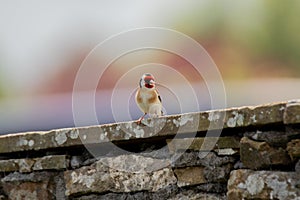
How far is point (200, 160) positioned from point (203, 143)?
0.28 feet

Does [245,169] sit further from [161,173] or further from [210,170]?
[161,173]

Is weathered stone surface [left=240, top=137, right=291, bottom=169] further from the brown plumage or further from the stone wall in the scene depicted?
the brown plumage

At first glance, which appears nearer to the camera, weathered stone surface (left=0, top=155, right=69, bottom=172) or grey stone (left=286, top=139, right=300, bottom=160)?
grey stone (left=286, top=139, right=300, bottom=160)

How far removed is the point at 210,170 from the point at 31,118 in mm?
7547

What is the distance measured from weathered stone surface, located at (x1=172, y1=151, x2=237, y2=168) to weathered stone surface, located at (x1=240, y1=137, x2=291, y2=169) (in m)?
0.11

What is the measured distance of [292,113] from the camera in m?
3.11

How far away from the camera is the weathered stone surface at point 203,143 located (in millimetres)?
3355

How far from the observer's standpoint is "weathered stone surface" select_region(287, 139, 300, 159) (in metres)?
3.09

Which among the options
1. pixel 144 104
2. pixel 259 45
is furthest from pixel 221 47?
pixel 144 104

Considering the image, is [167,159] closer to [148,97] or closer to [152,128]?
[152,128]

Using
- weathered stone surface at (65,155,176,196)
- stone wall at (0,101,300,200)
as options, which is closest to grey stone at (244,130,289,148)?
stone wall at (0,101,300,200)

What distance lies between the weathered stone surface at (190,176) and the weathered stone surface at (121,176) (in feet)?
0.13

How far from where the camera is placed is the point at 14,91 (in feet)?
72.0

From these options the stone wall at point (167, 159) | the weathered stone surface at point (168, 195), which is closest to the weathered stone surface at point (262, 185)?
the stone wall at point (167, 159)
